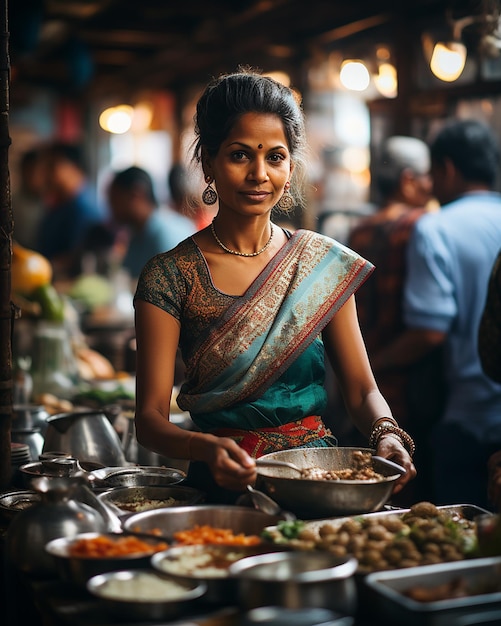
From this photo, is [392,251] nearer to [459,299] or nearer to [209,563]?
[459,299]

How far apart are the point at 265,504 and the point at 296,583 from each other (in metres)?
0.50

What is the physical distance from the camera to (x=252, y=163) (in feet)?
7.83

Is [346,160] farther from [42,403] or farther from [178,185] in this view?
[42,403]

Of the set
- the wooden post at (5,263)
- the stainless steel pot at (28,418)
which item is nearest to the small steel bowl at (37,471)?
the wooden post at (5,263)

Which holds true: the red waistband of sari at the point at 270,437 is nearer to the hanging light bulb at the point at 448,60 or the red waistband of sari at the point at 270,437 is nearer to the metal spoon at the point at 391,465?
the metal spoon at the point at 391,465

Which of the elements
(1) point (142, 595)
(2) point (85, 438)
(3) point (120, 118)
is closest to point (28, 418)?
(2) point (85, 438)

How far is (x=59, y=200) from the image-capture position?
909cm

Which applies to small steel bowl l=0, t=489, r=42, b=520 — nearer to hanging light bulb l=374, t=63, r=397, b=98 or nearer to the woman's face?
the woman's face

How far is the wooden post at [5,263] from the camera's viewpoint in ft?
8.44

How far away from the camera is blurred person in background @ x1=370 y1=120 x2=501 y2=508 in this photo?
411 cm

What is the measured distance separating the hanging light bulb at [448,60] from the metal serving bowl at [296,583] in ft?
15.1

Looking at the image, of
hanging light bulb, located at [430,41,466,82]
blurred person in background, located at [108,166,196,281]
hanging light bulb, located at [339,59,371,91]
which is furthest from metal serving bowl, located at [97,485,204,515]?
hanging light bulb, located at [339,59,371,91]

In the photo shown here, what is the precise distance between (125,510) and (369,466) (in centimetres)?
63

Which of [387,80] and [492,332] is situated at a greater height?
[387,80]
